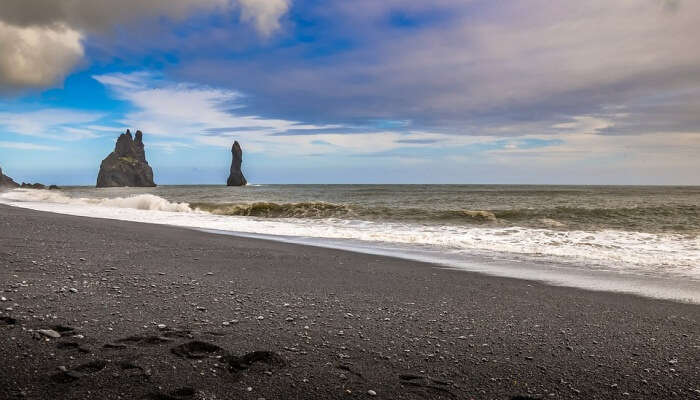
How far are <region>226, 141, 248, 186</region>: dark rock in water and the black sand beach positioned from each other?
14996 cm

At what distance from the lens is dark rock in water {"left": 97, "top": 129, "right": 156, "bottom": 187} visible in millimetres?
156538

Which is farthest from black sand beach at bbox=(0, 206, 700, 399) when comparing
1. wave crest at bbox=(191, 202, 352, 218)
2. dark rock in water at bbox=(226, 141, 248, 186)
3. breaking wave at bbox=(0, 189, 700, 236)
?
dark rock in water at bbox=(226, 141, 248, 186)

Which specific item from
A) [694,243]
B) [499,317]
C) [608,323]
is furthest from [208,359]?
[694,243]

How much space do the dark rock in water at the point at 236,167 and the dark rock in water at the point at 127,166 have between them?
37595mm

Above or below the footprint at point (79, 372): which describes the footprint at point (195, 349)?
below

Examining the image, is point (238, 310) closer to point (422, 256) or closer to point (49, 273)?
point (49, 273)

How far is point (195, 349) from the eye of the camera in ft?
12.9

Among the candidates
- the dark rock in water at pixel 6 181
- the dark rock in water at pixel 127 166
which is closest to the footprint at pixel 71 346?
the dark rock in water at pixel 6 181

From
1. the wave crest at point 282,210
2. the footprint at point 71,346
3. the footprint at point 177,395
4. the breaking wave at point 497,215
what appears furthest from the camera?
the wave crest at point 282,210

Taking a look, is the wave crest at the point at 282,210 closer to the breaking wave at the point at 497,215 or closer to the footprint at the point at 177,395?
the breaking wave at the point at 497,215

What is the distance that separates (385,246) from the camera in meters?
13.6

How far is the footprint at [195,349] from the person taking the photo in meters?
3.80

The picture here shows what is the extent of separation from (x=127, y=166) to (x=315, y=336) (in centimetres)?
17762

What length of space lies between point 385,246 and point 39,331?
414 inches
